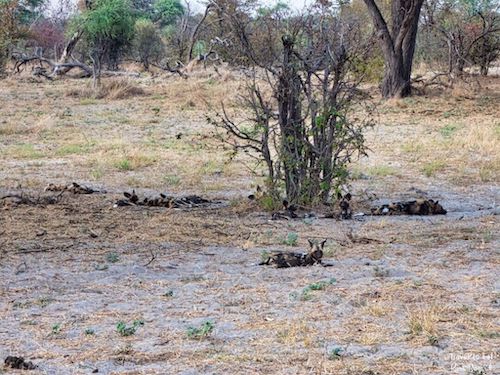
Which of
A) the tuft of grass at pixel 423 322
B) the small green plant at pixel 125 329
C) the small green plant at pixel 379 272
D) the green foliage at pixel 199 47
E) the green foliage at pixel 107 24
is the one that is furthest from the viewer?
the green foliage at pixel 199 47


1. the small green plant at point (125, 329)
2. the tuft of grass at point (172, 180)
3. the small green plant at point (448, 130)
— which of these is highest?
the small green plant at point (448, 130)

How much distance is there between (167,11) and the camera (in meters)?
59.3

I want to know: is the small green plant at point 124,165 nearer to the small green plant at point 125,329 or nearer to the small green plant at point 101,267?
the small green plant at point 101,267

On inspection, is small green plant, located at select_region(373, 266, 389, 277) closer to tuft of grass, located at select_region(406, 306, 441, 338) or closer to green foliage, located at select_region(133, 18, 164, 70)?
tuft of grass, located at select_region(406, 306, 441, 338)

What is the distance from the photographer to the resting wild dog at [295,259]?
640 centimetres

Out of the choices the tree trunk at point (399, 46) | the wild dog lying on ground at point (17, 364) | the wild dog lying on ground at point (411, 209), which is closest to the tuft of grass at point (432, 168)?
the wild dog lying on ground at point (411, 209)

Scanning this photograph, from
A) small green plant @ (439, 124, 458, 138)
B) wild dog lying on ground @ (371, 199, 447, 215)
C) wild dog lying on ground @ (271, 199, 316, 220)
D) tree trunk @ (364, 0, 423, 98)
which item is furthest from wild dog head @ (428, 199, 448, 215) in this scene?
tree trunk @ (364, 0, 423, 98)

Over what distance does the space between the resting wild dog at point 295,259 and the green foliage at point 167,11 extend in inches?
2081

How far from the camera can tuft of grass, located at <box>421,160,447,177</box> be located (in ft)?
39.1

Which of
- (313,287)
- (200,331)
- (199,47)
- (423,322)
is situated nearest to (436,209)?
(313,287)

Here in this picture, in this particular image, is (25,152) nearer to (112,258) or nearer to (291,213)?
(291,213)

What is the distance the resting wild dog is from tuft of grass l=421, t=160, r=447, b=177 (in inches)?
225

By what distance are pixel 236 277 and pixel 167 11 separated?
54967 millimetres

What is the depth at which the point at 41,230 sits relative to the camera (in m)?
7.66
